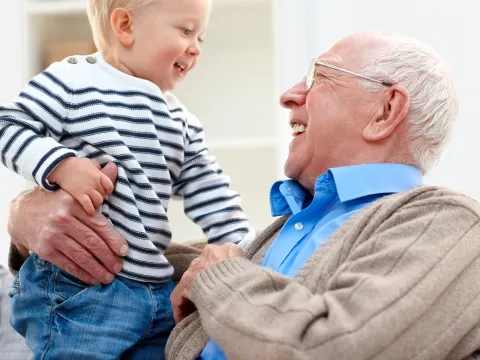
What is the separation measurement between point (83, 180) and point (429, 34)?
6.16ft

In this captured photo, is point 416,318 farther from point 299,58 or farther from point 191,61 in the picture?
point 299,58

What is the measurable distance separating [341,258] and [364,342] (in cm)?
A: 26

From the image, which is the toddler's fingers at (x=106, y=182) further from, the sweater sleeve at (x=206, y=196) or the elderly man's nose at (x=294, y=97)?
the elderly man's nose at (x=294, y=97)

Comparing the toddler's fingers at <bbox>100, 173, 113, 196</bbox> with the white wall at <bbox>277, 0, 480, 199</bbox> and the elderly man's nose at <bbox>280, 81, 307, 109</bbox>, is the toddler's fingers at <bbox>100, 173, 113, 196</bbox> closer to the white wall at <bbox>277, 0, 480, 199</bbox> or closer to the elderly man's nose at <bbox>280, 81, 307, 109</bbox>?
the elderly man's nose at <bbox>280, 81, 307, 109</bbox>

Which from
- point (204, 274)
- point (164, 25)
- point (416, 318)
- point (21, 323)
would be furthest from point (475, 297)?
point (21, 323)

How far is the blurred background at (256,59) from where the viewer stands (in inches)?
115

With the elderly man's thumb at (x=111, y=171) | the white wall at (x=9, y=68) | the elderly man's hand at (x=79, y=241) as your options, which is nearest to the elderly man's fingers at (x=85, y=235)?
the elderly man's hand at (x=79, y=241)

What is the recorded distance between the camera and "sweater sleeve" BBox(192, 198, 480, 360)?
3.92ft

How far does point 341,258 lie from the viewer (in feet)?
4.64

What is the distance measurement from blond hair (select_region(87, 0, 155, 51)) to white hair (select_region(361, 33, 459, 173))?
1.88 feet

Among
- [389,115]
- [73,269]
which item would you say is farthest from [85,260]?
[389,115]

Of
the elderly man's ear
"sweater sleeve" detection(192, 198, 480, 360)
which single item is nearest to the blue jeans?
"sweater sleeve" detection(192, 198, 480, 360)

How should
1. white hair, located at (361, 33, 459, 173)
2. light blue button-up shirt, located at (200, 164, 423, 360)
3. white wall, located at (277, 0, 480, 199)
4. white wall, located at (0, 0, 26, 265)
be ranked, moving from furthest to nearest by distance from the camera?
white wall, located at (0, 0, 26, 265) → white wall, located at (277, 0, 480, 199) → white hair, located at (361, 33, 459, 173) → light blue button-up shirt, located at (200, 164, 423, 360)

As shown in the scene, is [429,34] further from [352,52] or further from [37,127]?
[37,127]
